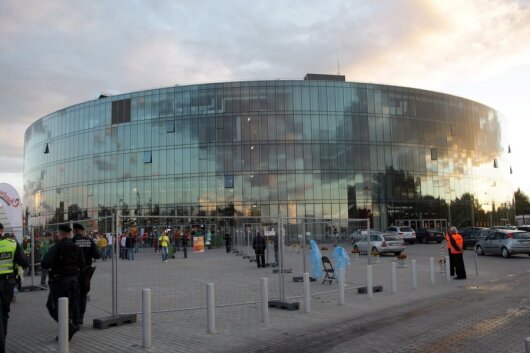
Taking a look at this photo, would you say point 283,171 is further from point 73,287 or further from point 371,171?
point 73,287

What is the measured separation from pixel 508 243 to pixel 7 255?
1005 inches

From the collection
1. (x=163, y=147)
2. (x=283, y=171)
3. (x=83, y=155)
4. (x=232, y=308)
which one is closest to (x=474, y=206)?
(x=283, y=171)

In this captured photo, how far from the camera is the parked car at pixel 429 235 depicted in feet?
152

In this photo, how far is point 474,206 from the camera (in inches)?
2763

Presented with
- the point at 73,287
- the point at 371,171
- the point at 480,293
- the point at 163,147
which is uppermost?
the point at 163,147

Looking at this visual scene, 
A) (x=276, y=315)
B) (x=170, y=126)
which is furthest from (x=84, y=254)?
(x=170, y=126)

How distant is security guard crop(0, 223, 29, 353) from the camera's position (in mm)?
7484

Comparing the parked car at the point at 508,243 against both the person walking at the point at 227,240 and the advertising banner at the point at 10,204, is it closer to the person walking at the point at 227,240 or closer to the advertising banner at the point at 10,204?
the person walking at the point at 227,240

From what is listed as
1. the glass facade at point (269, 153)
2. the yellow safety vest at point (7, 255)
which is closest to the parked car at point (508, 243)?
the yellow safety vest at point (7, 255)

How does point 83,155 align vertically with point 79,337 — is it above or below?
above

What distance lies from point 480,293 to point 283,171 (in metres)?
46.5

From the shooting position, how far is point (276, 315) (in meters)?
10.5

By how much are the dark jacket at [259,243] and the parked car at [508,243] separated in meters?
16.5

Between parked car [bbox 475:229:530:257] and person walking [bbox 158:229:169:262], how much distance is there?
21.7 meters
